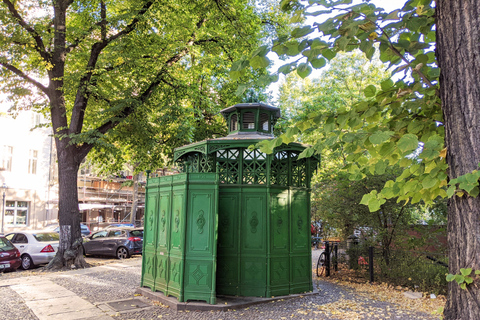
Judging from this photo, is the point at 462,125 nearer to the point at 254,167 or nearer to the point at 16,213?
the point at 254,167

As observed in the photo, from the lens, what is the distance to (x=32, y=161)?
3291cm

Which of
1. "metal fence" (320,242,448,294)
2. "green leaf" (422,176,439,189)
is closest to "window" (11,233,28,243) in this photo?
"metal fence" (320,242,448,294)

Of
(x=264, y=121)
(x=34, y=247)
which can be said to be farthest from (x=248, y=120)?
(x=34, y=247)

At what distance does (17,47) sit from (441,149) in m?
15.9

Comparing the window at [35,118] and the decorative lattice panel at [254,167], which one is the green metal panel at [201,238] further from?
the window at [35,118]

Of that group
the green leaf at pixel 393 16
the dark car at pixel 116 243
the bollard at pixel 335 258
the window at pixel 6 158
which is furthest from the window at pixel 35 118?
the green leaf at pixel 393 16

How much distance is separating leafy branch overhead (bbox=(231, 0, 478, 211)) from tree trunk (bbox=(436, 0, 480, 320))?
0.15 meters

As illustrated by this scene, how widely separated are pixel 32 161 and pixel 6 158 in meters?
2.90

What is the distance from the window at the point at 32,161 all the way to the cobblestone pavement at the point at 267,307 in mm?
23910

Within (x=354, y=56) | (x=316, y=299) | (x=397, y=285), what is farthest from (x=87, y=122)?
(x=354, y=56)

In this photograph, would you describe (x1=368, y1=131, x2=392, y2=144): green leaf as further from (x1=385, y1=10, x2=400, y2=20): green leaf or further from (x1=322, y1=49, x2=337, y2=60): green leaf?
(x1=385, y1=10, x2=400, y2=20): green leaf

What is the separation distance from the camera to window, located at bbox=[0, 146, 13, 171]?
29750 mm

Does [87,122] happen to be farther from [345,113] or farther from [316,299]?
[345,113]

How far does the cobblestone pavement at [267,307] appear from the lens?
26.2 feet
